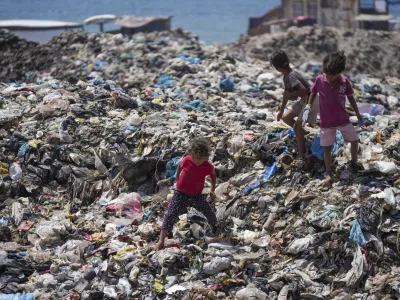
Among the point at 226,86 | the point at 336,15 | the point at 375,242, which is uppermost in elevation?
the point at 336,15

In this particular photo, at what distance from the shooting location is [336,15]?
2825cm

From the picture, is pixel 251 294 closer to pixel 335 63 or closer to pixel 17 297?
pixel 17 297

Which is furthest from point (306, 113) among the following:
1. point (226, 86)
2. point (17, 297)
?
point (226, 86)

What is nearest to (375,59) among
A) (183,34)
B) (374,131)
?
(183,34)

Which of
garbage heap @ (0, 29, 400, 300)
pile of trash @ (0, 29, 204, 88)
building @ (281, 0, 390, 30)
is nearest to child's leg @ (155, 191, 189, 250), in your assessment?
garbage heap @ (0, 29, 400, 300)

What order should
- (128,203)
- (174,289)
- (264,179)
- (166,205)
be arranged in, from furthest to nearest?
(128,203), (166,205), (264,179), (174,289)

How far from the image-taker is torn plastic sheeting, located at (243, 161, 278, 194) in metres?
5.98

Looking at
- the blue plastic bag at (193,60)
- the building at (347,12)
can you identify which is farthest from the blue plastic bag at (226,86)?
the building at (347,12)

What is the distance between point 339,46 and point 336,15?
6.75 metres

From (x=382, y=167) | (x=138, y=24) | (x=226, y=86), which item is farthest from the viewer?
(x=138, y=24)

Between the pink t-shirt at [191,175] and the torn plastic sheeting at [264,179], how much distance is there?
35.1 inches

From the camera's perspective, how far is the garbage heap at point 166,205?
193 inches

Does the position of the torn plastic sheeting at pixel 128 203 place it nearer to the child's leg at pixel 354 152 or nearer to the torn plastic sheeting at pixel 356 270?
the child's leg at pixel 354 152

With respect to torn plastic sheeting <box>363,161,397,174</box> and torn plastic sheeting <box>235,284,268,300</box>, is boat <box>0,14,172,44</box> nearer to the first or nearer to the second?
torn plastic sheeting <box>363,161,397,174</box>
